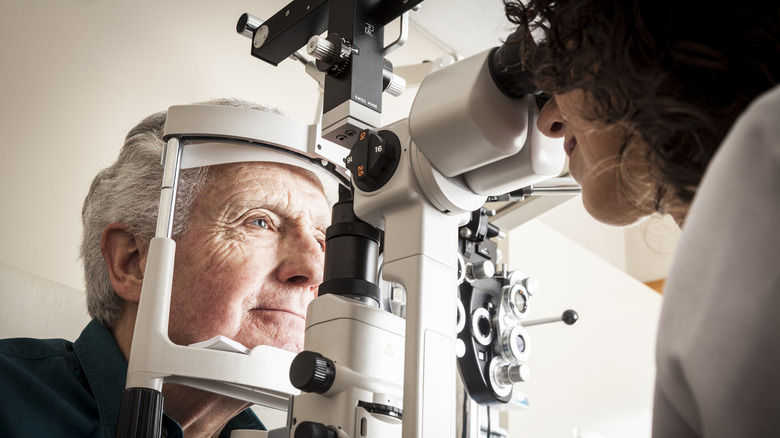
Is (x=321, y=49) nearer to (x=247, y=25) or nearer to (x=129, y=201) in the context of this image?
(x=247, y=25)

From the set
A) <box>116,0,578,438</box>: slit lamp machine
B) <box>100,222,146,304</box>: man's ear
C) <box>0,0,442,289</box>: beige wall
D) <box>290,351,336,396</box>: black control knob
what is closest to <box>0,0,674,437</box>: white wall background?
<box>0,0,442,289</box>: beige wall

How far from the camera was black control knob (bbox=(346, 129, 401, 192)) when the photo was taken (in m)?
0.78

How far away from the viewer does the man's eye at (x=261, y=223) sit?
3.93 ft

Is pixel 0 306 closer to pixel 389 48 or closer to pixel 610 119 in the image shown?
pixel 389 48

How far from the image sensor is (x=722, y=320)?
0.97 feet

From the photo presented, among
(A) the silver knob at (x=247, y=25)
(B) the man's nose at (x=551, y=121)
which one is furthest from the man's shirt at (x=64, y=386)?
(B) the man's nose at (x=551, y=121)

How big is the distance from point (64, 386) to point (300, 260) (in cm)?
40

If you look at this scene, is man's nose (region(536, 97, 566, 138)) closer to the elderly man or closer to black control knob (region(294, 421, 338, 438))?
black control knob (region(294, 421, 338, 438))

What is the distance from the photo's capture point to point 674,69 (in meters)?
0.47

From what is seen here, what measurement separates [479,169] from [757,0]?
372mm

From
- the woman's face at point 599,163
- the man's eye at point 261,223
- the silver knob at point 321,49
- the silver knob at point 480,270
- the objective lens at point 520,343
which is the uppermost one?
the silver knob at point 321,49

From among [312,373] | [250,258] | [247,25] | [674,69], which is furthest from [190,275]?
[674,69]

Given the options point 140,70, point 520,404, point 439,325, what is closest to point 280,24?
point 439,325

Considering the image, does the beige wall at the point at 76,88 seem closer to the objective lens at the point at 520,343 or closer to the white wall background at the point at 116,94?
the white wall background at the point at 116,94
